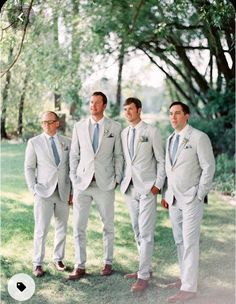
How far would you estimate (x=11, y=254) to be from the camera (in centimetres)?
453

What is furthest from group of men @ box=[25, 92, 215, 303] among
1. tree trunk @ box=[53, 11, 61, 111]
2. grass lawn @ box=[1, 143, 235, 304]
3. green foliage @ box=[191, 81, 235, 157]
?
green foliage @ box=[191, 81, 235, 157]

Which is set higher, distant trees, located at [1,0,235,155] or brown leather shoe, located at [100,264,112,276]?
distant trees, located at [1,0,235,155]

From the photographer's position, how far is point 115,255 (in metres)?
4.56

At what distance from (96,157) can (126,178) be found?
10.4 inches

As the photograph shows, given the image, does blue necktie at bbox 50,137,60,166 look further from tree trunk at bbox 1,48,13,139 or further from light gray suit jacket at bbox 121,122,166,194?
tree trunk at bbox 1,48,13,139

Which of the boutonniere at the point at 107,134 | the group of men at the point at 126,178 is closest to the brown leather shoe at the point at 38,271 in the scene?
the group of men at the point at 126,178

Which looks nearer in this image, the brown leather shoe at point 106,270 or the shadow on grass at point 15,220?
the brown leather shoe at point 106,270

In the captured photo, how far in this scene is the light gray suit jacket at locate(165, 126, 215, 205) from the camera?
3352 mm

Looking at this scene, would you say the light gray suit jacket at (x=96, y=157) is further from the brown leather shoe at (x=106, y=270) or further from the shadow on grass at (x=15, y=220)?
the shadow on grass at (x=15, y=220)

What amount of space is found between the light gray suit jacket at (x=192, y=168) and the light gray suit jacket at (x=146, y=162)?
0.12 metres

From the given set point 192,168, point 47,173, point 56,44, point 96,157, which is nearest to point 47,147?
point 47,173

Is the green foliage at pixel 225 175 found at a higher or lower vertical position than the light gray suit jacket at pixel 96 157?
lower

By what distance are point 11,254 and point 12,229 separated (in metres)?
0.66

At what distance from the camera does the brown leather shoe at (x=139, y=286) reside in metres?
3.69
